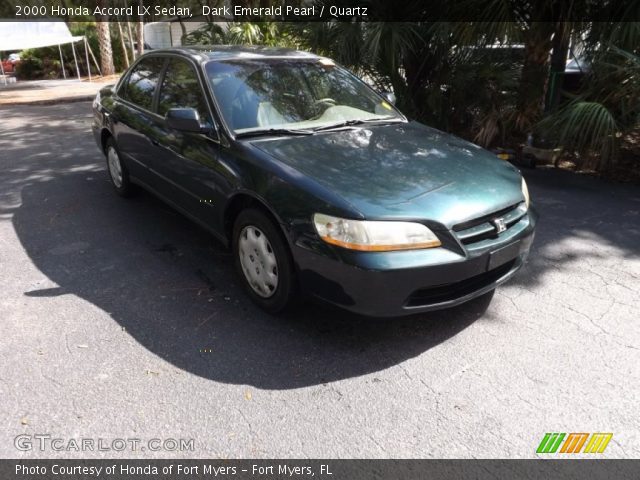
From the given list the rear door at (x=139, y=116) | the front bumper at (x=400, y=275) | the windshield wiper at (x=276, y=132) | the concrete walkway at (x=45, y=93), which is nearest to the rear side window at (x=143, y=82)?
the rear door at (x=139, y=116)

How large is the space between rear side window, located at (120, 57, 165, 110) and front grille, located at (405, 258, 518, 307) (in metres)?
3.02

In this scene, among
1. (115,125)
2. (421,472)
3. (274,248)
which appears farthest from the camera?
(115,125)

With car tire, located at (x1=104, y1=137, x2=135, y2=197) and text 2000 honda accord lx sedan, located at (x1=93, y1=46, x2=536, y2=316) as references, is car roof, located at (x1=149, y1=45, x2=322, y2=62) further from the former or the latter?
car tire, located at (x1=104, y1=137, x2=135, y2=197)

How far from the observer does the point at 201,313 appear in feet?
11.1

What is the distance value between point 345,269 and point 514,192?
1261 mm

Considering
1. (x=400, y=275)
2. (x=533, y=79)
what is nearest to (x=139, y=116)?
(x=400, y=275)

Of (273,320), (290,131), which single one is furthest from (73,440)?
(290,131)

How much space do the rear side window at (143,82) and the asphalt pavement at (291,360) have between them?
126 cm

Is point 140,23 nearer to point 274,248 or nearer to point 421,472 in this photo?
point 274,248

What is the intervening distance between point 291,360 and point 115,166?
141 inches

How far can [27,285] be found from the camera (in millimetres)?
3777

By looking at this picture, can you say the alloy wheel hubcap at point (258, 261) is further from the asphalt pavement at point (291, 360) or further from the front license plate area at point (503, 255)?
the front license plate area at point (503, 255)

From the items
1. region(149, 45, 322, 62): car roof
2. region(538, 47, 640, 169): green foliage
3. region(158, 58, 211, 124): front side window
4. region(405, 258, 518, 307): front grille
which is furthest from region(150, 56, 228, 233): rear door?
region(538, 47, 640, 169): green foliage

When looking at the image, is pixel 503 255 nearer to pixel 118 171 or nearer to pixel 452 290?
pixel 452 290
